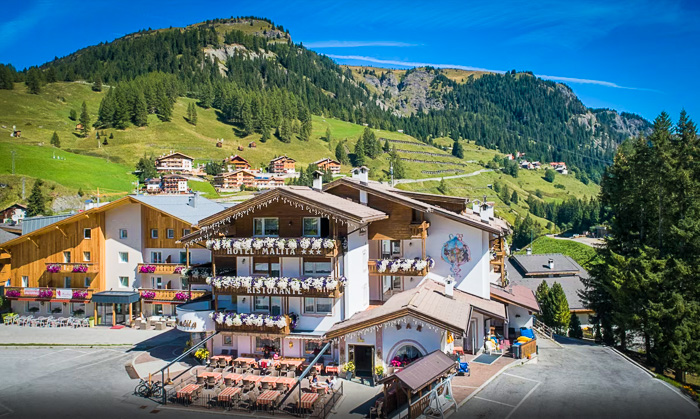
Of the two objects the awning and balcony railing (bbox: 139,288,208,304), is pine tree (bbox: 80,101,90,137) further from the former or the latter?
balcony railing (bbox: 139,288,208,304)

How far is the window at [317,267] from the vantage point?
3122 centimetres

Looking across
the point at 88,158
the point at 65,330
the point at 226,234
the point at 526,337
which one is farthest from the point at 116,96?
the point at 526,337

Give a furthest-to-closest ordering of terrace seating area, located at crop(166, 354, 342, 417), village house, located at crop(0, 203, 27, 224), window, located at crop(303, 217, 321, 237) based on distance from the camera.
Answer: village house, located at crop(0, 203, 27, 224) → window, located at crop(303, 217, 321, 237) → terrace seating area, located at crop(166, 354, 342, 417)

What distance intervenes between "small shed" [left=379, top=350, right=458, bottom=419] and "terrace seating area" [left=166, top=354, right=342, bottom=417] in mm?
3025

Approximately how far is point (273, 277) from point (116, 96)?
17424cm

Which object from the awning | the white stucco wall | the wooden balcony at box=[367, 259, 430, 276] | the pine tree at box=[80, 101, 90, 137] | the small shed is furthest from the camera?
the pine tree at box=[80, 101, 90, 137]

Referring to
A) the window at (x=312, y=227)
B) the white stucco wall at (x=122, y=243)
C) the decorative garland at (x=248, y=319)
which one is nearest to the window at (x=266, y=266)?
the window at (x=312, y=227)

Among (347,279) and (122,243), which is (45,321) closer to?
(122,243)

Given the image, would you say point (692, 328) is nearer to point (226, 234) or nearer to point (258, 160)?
point (226, 234)

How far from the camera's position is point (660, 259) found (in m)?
33.9

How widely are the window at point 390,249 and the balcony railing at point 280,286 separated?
598cm

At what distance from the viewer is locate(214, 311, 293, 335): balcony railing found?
29.6 meters

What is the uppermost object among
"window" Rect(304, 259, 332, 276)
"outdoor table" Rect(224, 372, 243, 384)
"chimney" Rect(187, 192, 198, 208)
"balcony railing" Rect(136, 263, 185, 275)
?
"chimney" Rect(187, 192, 198, 208)

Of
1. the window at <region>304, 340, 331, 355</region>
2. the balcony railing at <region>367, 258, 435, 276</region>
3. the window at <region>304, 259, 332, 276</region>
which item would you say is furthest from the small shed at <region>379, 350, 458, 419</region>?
the balcony railing at <region>367, 258, 435, 276</region>
